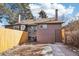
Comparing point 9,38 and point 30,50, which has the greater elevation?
point 9,38

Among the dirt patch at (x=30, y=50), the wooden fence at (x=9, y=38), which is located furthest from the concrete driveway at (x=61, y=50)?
the wooden fence at (x=9, y=38)

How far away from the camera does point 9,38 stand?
374cm

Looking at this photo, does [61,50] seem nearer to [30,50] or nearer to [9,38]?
[30,50]

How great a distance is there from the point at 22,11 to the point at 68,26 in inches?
28.2

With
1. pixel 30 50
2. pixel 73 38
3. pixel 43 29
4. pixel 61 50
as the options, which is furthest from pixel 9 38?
pixel 73 38

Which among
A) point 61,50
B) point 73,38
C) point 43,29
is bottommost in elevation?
point 61,50

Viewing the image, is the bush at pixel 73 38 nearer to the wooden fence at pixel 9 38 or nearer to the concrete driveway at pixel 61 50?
the concrete driveway at pixel 61 50

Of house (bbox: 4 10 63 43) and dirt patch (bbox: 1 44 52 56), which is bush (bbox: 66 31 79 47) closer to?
house (bbox: 4 10 63 43)

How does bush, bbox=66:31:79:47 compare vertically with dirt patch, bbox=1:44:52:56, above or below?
above

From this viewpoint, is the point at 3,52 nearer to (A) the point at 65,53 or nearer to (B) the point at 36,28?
(B) the point at 36,28

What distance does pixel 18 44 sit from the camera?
3773 millimetres

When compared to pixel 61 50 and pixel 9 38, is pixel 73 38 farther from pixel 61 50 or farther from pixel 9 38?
pixel 9 38

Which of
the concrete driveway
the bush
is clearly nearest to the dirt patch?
the concrete driveway

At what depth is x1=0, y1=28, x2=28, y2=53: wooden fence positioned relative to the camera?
372cm
